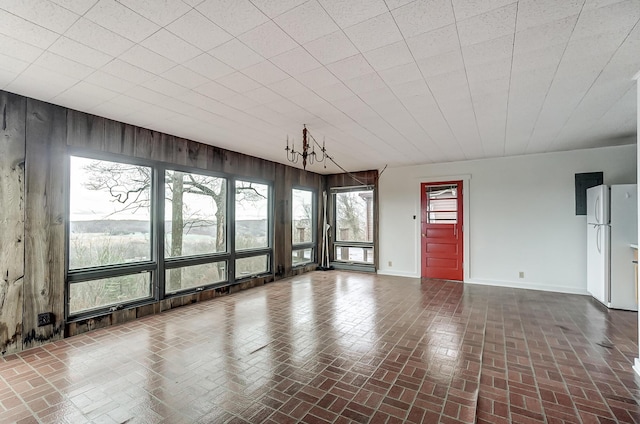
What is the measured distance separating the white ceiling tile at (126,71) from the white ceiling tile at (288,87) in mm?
1089

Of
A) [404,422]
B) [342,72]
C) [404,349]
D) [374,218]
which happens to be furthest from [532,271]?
[342,72]

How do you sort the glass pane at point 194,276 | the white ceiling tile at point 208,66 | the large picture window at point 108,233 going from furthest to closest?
the glass pane at point 194,276, the large picture window at point 108,233, the white ceiling tile at point 208,66

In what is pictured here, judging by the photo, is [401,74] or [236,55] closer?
[236,55]

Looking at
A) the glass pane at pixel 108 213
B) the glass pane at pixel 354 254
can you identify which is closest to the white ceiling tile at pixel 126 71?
the glass pane at pixel 108 213

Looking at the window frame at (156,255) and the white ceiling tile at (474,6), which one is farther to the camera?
the window frame at (156,255)

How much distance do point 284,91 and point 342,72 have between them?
659mm

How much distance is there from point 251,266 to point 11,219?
3546 mm

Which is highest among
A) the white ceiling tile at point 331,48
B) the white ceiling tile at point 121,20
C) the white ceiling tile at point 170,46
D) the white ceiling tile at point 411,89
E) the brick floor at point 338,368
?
the white ceiling tile at point 170,46

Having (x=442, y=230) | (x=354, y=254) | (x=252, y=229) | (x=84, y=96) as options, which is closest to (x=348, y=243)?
(x=354, y=254)

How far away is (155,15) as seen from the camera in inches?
69.6

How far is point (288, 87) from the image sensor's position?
2.75m

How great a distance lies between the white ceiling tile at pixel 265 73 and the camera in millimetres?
2381

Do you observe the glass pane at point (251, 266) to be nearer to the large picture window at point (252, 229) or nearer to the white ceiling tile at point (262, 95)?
the large picture window at point (252, 229)

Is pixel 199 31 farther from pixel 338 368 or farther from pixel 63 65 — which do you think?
pixel 338 368
